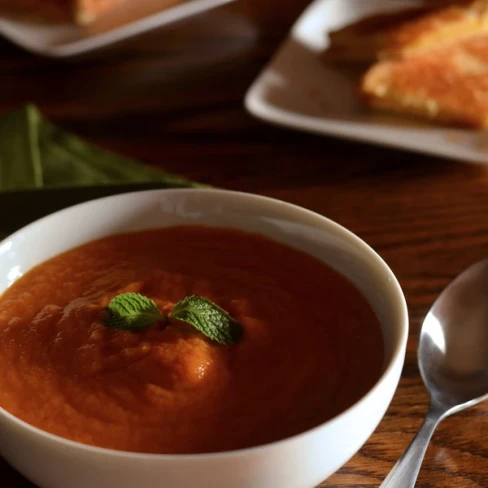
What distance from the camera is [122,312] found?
111cm

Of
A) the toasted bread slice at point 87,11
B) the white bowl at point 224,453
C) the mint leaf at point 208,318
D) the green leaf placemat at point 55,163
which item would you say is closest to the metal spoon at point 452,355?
the white bowl at point 224,453

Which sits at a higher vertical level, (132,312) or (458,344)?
(132,312)

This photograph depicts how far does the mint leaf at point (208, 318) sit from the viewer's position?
108cm

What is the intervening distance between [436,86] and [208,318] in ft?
4.34

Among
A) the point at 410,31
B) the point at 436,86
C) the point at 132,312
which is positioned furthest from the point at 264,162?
the point at 132,312

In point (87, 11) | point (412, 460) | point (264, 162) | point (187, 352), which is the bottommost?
point (264, 162)

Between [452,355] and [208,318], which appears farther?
[452,355]

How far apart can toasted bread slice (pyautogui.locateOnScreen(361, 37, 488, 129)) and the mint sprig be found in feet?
Answer: 3.95

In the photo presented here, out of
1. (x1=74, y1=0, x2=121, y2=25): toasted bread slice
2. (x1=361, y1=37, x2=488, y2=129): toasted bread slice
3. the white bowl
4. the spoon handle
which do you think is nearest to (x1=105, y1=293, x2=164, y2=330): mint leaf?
the white bowl

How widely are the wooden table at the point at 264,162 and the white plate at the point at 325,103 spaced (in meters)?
0.08

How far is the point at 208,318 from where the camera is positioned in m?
1.09

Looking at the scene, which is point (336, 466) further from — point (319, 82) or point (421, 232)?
point (319, 82)

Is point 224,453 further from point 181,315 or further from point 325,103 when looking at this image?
point 325,103

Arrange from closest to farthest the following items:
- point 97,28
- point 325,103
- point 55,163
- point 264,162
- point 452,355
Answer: point 452,355, point 55,163, point 264,162, point 325,103, point 97,28
